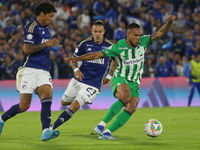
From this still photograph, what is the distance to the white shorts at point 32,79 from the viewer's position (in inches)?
243

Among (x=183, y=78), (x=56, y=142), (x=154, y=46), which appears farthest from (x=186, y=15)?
(x=56, y=142)

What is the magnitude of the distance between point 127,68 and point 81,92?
114 cm

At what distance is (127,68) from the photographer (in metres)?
6.55

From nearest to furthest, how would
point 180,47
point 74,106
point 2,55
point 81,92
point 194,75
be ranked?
1. point 74,106
2. point 81,92
3. point 2,55
4. point 194,75
5. point 180,47

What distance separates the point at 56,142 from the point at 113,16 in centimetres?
1315

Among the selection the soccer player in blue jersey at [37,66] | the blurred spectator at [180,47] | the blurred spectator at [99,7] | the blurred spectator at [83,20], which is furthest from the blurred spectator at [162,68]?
the soccer player in blue jersey at [37,66]

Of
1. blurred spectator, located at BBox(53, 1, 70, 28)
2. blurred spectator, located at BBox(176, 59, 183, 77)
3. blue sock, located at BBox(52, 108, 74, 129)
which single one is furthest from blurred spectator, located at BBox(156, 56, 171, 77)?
blue sock, located at BBox(52, 108, 74, 129)

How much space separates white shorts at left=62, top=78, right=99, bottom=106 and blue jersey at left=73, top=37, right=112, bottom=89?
147 millimetres

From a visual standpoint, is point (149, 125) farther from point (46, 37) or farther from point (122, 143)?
point (46, 37)

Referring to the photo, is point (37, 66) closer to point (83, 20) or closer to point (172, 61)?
point (172, 61)

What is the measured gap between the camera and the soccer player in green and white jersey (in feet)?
20.5

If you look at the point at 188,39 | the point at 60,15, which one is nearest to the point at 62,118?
the point at 60,15

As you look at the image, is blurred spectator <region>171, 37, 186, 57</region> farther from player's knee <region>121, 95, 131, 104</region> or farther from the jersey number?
player's knee <region>121, 95, 131, 104</region>

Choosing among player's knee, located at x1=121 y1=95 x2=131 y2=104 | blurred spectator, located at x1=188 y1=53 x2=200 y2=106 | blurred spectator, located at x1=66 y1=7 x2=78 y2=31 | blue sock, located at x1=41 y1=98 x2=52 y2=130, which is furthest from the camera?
blurred spectator, located at x1=66 y1=7 x2=78 y2=31
